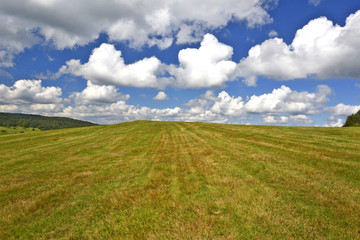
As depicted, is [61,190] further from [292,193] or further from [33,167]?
[292,193]

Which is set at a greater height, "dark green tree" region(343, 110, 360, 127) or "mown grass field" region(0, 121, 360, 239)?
"dark green tree" region(343, 110, 360, 127)

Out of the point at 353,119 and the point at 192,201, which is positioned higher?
the point at 353,119

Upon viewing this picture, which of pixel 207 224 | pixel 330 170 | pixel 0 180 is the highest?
pixel 330 170

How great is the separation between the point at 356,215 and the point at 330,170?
5.10 metres

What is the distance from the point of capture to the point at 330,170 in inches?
386

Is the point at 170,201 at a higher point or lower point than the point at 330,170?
lower

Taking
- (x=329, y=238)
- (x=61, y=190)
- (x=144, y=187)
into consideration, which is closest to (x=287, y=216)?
(x=329, y=238)

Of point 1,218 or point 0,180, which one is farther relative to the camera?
point 0,180

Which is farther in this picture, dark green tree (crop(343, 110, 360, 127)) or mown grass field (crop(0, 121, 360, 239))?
dark green tree (crop(343, 110, 360, 127))

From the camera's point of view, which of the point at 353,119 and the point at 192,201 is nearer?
the point at 192,201

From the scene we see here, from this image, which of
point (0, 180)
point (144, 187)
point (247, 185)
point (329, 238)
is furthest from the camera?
point (0, 180)

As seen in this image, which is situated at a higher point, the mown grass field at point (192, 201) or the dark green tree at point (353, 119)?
the dark green tree at point (353, 119)

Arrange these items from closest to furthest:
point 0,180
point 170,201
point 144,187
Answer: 1. point 170,201
2. point 144,187
3. point 0,180

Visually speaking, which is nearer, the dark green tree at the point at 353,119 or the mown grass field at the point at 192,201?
the mown grass field at the point at 192,201
